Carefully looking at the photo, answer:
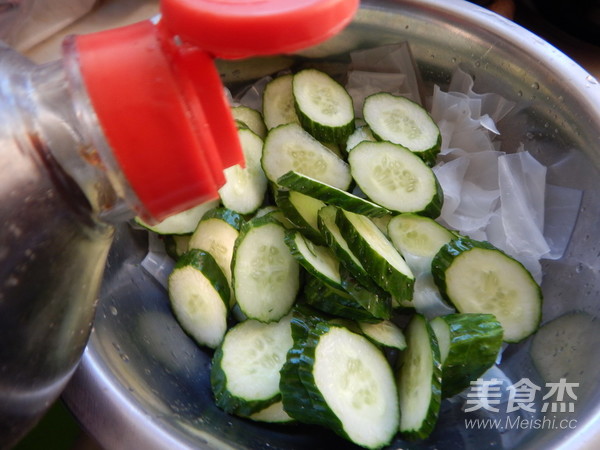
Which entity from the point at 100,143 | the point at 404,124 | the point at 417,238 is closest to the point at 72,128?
the point at 100,143

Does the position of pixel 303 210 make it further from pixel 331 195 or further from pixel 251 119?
pixel 251 119

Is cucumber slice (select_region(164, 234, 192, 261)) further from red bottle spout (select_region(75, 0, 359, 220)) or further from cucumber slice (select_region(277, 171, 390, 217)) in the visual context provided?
red bottle spout (select_region(75, 0, 359, 220))

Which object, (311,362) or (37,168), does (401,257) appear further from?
(37,168)

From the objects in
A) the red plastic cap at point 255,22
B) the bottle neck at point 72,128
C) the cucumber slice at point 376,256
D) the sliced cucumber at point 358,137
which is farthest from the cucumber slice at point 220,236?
the red plastic cap at point 255,22

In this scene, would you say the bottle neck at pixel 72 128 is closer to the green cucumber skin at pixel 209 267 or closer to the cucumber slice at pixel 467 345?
the green cucumber skin at pixel 209 267

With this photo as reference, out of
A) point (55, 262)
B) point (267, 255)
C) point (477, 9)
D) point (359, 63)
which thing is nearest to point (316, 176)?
point (267, 255)

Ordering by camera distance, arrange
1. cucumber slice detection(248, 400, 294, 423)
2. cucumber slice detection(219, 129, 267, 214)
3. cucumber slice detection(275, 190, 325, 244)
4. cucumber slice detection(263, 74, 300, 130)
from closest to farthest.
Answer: cucumber slice detection(248, 400, 294, 423), cucumber slice detection(275, 190, 325, 244), cucumber slice detection(219, 129, 267, 214), cucumber slice detection(263, 74, 300, 130)

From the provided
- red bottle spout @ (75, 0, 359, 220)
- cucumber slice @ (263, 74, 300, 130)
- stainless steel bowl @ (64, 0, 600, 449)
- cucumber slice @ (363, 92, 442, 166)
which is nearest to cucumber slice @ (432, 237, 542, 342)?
stainless steel bowl @ (64, 0, 600, 449)
